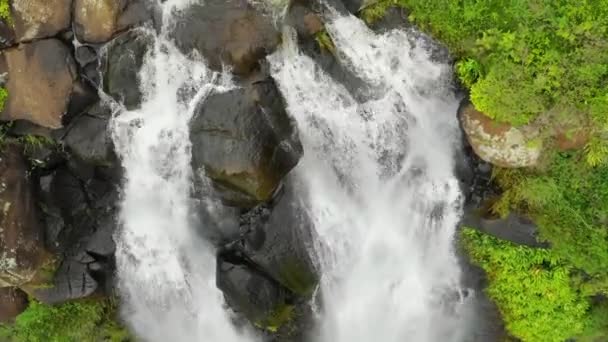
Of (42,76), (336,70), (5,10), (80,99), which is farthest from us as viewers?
(80,99)

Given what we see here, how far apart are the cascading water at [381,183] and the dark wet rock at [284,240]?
28cm

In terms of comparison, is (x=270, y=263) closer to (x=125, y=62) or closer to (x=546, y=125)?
(x=125, y=62)

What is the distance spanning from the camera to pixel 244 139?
8.33 metres

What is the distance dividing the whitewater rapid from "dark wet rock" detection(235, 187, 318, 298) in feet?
0.80

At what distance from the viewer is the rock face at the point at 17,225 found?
9.48 m

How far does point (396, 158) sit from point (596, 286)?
142 inches

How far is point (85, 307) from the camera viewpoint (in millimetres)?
10531

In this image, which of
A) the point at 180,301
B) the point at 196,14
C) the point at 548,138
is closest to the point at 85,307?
the point at 180,301

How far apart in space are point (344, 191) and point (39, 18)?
5809mm

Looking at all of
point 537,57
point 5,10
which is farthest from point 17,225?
point 537,57

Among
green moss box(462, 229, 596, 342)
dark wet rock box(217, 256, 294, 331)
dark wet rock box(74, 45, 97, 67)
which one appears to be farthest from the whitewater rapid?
dark wet rock box(74, 45, 97, 67)

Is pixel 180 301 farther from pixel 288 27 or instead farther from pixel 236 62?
pixel 288 27

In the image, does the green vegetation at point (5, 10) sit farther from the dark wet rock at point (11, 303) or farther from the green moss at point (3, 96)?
the dark wet rock at point (11, 303)

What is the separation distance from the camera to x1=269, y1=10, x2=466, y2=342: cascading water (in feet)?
29.0
